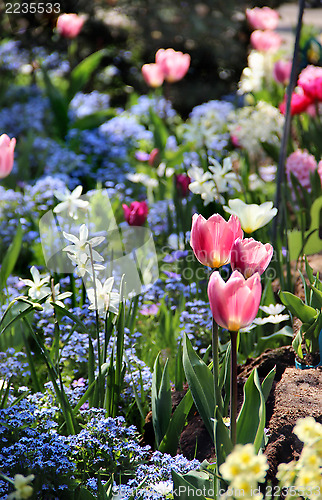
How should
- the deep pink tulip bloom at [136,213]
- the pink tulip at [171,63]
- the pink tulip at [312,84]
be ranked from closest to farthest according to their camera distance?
the deep pink tulip bloom at [136,213] < the pink tulip at [312,84] < the pink tulip at [171,63]

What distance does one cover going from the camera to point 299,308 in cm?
170

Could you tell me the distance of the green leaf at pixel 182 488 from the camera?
46.8 inches

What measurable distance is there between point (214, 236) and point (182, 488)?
0.57 meters

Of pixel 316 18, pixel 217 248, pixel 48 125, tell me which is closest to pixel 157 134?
pixel 48 125

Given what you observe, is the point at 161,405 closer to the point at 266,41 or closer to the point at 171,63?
the point at 171,63

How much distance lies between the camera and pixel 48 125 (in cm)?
504

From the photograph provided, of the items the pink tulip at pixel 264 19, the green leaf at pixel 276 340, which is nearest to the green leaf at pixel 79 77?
the pink tulip at pixel 264 19

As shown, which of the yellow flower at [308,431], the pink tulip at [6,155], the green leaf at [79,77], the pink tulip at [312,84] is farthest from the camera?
the green leaf at [79,77]

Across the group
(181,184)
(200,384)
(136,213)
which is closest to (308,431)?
(200,384)

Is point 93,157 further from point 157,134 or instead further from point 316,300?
point 316,300

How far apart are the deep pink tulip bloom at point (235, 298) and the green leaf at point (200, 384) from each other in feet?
1.16

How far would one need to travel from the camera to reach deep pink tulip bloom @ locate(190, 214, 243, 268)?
1.24m

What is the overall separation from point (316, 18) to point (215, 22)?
572 centimetres

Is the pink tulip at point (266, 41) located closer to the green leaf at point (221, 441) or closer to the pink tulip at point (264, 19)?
the pink tulip at point (264, 19)
